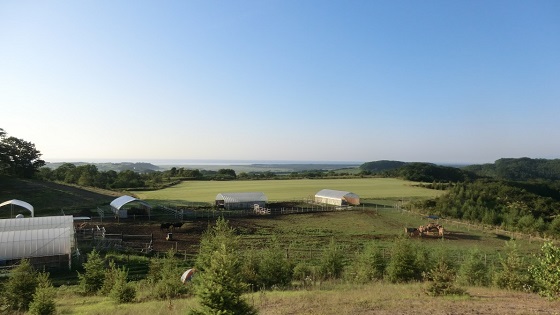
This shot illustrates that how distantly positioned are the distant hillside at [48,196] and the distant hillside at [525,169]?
144 metres

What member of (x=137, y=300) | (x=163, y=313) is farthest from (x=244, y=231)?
(x=163, y=313)

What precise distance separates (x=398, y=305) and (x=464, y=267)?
8579mm

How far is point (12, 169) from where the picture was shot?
6931 centimetres

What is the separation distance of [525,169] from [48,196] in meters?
194

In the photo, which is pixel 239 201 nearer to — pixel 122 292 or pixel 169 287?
pixel 169 287

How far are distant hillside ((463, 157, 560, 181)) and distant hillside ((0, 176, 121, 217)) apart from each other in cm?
14397

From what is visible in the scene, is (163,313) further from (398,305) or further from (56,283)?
(56,283)

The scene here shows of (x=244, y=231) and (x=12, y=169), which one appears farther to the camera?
(x=12, y=169)

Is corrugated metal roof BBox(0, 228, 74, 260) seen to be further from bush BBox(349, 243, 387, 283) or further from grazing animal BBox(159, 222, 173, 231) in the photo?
bush BBox(349, 243, 387, 283)

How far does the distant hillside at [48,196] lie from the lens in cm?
4597

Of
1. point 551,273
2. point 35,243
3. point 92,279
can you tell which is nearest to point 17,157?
point 35,243

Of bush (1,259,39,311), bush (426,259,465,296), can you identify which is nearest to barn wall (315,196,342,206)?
bush (426,259,465,296)

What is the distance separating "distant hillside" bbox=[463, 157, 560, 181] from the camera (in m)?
151

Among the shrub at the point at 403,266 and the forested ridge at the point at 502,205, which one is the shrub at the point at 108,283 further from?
the forested ridge at the point at 502,205
